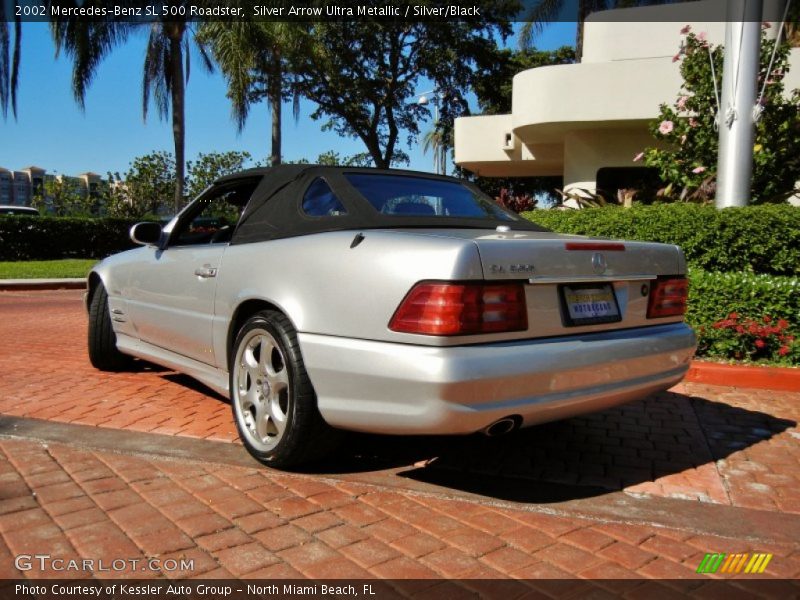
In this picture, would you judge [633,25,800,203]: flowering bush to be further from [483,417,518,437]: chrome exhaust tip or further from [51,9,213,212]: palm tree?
[51,9,213,212]: palm tree

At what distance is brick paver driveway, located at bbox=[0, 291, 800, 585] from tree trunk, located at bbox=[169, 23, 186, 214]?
61.4 feet

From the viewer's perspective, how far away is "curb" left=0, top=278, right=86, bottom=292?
13477 mm

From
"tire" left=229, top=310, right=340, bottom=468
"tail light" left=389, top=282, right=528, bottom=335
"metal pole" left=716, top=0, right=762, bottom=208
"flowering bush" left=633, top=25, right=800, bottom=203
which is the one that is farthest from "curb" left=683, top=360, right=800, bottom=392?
"flowering bush" left=633, top=25, right=800, bottom=203

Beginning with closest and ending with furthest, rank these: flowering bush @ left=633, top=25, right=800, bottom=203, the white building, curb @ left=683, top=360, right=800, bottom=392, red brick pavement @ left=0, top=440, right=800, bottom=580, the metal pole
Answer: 1. red brick pavement @ left=0, top=440, right=800, bottom=580
2. curb @ left=683, top=360, right=800, bottom=392
3. the metal pole
4. flowering bush @ left=633, top=25, right=800, bottom=203
5. the white building

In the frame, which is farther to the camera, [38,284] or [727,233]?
[38,284]

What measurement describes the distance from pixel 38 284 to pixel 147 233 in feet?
34.7

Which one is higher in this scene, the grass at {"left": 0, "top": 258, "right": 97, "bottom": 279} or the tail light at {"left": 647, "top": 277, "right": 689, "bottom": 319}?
the tail light at {"left": 647, "top": 277, "right": 689, "bottom": 319}

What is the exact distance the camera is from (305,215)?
3.56 m

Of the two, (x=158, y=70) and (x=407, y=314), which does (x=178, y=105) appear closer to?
(x=158, y=70)

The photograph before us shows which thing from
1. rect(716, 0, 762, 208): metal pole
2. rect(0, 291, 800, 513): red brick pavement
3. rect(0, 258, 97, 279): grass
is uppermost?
rect(716, 0, 762, 208): metal pole

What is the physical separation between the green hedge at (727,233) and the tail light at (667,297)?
3226mm

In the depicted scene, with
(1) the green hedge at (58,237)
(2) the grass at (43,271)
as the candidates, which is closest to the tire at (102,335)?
(2) the grass at (43,271)

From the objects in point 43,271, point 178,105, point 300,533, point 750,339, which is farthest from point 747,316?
point 178,105

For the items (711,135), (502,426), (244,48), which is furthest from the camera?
(244,48)
